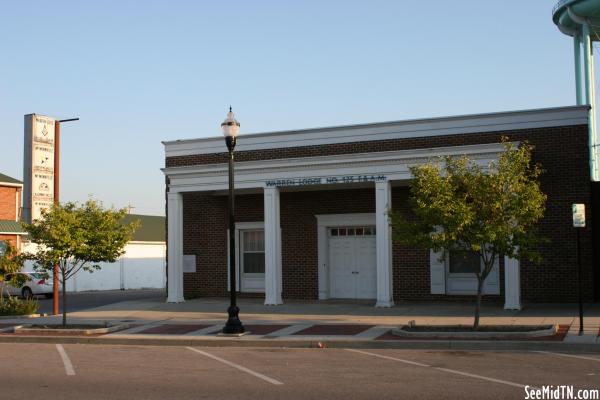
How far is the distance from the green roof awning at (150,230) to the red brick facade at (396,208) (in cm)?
1842

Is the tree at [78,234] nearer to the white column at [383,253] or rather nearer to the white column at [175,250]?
the white column at [175,250]

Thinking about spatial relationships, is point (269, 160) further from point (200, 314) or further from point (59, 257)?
point (59, 257)

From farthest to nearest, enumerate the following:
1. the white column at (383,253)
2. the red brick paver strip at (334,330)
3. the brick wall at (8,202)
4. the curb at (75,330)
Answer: the brick wall at (8,202), the white column at (383,253), the curb at (75,330), the red brick paver strip at (334,330)

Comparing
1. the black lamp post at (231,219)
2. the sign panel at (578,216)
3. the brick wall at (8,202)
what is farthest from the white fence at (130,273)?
the sign panel at (578,216)

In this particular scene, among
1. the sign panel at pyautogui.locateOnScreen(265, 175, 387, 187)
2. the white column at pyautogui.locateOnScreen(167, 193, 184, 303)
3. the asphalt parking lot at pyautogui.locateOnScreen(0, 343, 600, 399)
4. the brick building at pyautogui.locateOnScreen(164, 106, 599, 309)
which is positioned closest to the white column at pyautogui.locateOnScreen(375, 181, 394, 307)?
the brick building at pyautogui.locateOnScreen(164, 106, 599, 309)

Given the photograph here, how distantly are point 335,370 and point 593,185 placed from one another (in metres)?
12.5

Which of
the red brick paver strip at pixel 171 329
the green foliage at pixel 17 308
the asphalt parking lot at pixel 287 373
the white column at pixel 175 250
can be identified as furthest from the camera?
the white column at pixel 175 250

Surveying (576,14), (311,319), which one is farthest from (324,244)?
(576,14)

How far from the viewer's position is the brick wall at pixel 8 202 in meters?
41.8

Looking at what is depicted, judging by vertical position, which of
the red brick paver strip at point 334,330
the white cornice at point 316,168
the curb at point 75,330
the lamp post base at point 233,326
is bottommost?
the curb at point 75,330

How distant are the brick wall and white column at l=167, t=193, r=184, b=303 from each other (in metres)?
20.5

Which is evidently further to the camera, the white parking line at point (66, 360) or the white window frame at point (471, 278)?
the white window frame at point (471, 278)

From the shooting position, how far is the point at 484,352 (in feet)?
45.8

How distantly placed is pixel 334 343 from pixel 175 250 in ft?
35.4
